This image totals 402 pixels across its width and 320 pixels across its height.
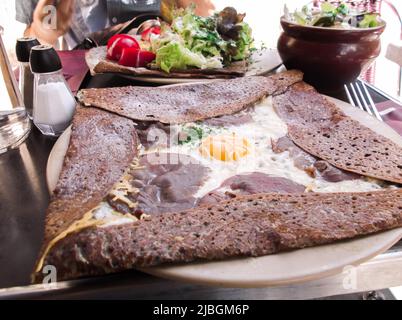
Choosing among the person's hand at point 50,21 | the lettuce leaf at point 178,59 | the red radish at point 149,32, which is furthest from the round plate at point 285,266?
the person's hand at point 50,21

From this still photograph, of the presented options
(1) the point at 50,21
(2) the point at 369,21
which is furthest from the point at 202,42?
(1) the point at 50,21

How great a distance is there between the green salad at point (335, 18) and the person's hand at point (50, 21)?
128 inches

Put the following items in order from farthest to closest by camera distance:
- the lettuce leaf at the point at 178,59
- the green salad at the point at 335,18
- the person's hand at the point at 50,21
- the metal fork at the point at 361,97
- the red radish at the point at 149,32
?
the person's hand at the point at 50,21 → the red radish at the point at 149,32 → the lettuce leaf at the point at 178,59 → the green salad at the point at 335,18 → the metal fork at the point at 361,97

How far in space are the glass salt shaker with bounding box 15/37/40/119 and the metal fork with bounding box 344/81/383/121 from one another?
1.53 m

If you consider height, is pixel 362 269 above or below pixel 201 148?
below

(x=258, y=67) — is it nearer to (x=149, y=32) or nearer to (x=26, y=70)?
(x=149, y=32)

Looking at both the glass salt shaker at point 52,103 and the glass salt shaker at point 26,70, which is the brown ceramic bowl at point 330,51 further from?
the glass salt shaker at point 26,70

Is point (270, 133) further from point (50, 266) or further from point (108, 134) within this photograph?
point (50, 266)

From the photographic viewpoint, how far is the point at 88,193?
3.49 ft

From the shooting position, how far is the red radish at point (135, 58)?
227cm

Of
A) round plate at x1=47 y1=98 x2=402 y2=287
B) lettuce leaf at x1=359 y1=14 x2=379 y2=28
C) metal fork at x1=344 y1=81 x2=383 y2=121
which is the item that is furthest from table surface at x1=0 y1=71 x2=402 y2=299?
lettuce leaf at x1=359 y1=14 x2=379 y2=28

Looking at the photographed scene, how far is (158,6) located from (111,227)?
3.92 meters
